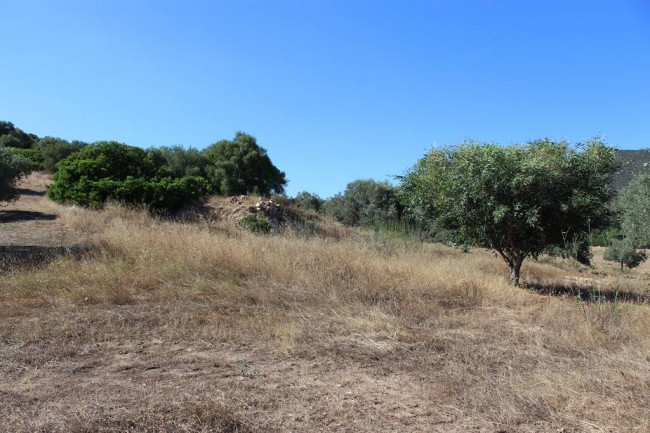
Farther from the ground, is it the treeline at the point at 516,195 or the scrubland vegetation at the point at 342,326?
the treeline at the point at 516,195

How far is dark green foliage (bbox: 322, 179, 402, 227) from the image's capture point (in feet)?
78.0

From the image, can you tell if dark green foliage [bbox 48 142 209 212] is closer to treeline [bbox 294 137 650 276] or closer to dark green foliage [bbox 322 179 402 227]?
treeline [bbox 294 137 650 276]

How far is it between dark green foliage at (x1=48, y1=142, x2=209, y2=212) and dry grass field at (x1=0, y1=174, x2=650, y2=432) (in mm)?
7792

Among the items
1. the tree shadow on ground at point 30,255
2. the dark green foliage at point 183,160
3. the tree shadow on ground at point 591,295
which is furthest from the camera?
the dark green foliage at point 183,160

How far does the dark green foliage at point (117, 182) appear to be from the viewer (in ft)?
47.0

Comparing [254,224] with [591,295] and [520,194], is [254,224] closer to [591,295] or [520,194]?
[520,194]

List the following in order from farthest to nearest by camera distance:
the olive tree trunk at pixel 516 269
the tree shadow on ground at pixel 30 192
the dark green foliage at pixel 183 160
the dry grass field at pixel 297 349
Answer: the dark green foliage at pixel 183 160, the tree shadow on ground at pixel 30 192, the olive tree trunk at pixel 516 269, the dry grass field at pixel 297 349

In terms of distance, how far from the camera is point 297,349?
3998 millimetres

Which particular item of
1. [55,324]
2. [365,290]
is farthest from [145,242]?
[365,290]

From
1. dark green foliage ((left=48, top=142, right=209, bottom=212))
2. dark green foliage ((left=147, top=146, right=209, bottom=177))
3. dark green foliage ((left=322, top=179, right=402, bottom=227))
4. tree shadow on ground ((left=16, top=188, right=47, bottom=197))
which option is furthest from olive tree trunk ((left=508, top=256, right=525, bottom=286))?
tree shadow on ground ((left=16, top=188, right=47, bottom=197))

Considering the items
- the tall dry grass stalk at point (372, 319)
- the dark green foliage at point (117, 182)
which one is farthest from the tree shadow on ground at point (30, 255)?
the dark green foliage at point (117, 182)

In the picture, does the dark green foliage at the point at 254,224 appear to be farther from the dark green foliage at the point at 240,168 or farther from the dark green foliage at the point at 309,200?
the dark green foliage at the point at 309,200

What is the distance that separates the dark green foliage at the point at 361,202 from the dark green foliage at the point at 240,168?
3.73 meters

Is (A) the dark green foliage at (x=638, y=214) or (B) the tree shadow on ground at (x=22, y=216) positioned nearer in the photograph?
(B) the tree shadow on ground at (x=22, y=216)
